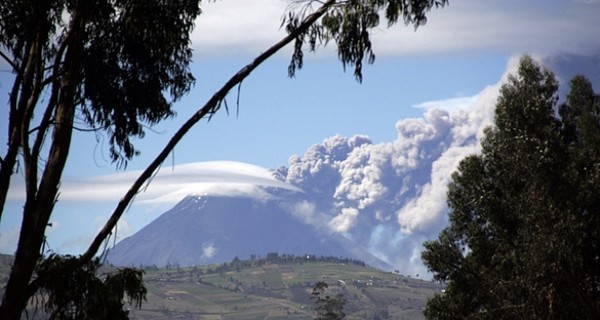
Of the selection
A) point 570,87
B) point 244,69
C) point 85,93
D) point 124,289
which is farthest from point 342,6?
point 570,87

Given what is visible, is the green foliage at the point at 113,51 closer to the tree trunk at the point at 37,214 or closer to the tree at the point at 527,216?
the tree trunk at the point at 37,214

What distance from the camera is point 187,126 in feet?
50.1

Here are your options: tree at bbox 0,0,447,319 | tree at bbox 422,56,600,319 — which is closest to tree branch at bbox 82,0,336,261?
tree at bbox 0,0,447,319

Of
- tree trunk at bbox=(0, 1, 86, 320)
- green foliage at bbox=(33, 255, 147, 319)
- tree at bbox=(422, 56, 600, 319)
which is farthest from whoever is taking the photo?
tree at bbox=(422, 56, 600, 319)

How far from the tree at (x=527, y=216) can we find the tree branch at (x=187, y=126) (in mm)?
20699

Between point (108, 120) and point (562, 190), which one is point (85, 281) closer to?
point (108, 120)

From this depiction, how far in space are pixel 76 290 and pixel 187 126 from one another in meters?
2.90

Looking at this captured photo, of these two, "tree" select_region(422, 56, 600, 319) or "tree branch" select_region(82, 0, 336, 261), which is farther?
"tree" select_region(422, 56, 600, 319)

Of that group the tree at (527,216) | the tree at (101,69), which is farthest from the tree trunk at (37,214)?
the tree at (527,216)

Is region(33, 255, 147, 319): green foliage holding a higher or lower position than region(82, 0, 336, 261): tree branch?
lower

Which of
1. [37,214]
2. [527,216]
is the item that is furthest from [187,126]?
[527,216]

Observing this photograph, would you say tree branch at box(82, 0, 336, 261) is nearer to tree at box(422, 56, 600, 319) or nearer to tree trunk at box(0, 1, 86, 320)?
tree trunk at box(0, 1, 86, 320)

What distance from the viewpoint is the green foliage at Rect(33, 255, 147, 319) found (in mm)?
14422

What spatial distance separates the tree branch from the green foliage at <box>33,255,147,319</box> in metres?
0.25
